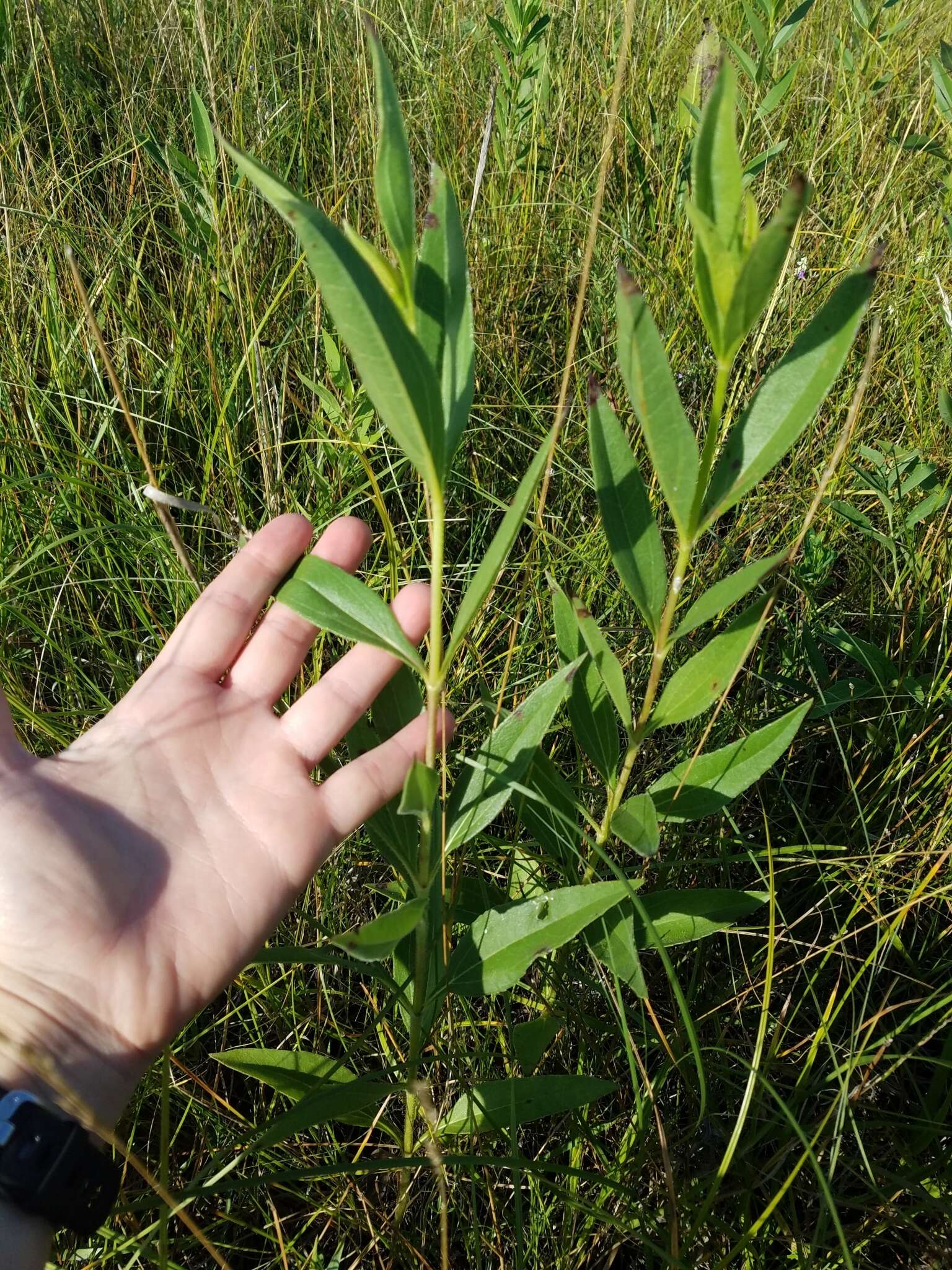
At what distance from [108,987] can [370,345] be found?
0.72 metres

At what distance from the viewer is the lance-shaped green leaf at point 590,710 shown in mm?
985

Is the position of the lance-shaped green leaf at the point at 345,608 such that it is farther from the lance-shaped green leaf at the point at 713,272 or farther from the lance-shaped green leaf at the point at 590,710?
the lance-shaped green leaf at the point at 713,272

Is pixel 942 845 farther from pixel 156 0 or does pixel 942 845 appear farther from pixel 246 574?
pixel 156 0

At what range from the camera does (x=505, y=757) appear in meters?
0.92

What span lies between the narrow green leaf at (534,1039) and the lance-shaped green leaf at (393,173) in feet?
2.54

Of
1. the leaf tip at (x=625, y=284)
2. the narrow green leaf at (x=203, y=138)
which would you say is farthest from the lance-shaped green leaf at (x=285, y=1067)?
the narrow green leaf at (x=203, y=138)

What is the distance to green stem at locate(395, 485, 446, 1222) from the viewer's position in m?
0.76

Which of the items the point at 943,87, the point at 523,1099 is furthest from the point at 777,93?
the point at 523,1099

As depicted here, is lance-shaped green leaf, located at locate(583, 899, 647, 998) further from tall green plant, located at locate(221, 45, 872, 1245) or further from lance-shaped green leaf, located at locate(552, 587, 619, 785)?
lance-shaped green leaf, located at locate(552, 587, 619, 785)

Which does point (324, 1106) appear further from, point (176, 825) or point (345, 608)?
point (345, 608)

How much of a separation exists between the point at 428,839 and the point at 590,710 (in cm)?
23

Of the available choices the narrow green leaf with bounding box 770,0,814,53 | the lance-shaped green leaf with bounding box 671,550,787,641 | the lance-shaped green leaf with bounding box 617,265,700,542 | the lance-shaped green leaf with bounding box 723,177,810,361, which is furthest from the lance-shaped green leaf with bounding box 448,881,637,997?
the narrow green leaf with bounding box 770,0,814,53

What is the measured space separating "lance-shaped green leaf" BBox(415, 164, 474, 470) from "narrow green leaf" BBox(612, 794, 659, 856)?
386mm

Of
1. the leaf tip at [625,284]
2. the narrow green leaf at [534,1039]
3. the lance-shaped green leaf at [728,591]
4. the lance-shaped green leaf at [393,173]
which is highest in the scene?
the lance-shaped green leaf at [393,173]
